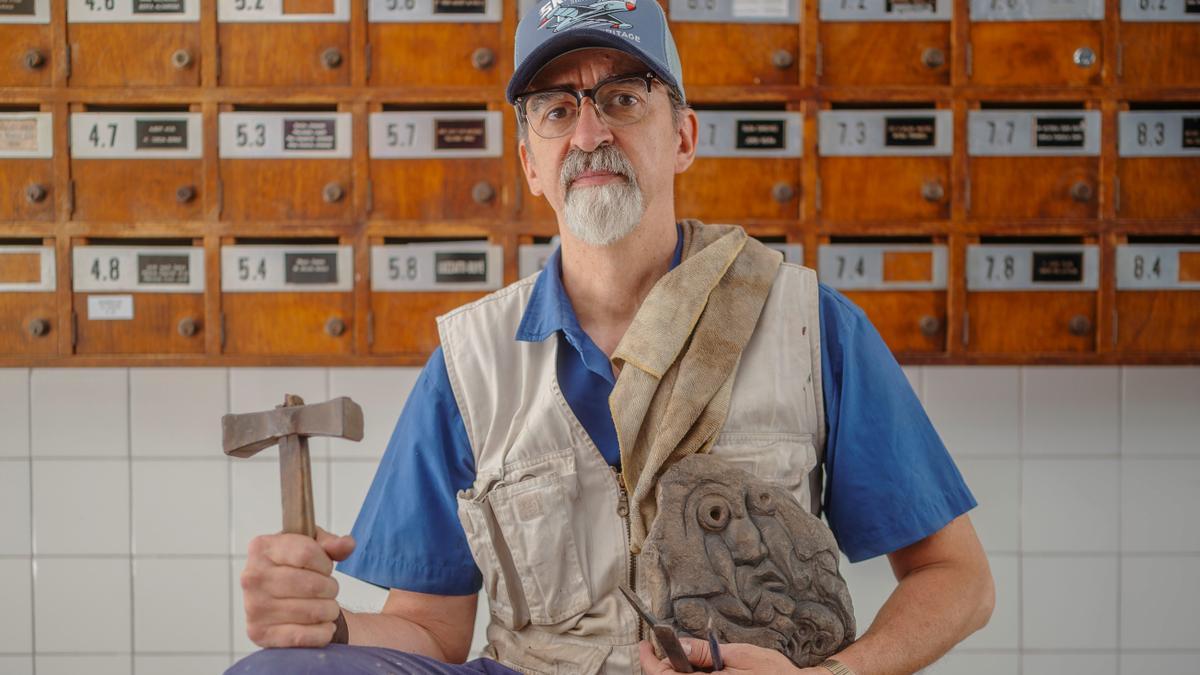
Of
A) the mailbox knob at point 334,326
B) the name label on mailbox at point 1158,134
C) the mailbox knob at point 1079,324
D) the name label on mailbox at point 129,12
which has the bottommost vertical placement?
the mailbox knob at point 1079,324

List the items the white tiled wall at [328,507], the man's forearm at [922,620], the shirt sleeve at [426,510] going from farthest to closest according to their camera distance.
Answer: the white tiled wall at [328,507]
the shirt sleeve at [426,510]
the man's forearm at [922,620]

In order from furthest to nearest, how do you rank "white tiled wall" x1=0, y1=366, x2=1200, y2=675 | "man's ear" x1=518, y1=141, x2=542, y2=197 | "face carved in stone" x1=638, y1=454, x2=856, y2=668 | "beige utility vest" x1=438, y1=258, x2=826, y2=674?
1. "white tiled wall" x1=0, y1=366, x2=1200, y2=675
2. "man's ear" x1=518, y1=141, x2=542, y2=197
3. "beige utility vest" x1=438, y1=258, x2=826, y2=674
4. "face carved in stone" x1=638, y1=454, x2=856, y2=668

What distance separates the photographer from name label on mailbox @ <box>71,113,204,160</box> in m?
2.30

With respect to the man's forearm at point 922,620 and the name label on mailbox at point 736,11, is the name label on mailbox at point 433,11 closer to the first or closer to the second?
the name label on mailbox at point 736,11

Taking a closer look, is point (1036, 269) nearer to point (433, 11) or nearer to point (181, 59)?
point (433, 11)

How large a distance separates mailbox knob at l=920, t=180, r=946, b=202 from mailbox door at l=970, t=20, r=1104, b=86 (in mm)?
243

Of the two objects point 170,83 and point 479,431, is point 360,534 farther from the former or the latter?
point 170,83

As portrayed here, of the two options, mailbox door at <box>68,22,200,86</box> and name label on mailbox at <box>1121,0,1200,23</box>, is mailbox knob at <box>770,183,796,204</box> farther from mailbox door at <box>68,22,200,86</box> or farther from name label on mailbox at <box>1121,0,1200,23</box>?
mailbox door at <box>68,22,200,86</box>

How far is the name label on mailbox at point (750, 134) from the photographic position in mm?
2289

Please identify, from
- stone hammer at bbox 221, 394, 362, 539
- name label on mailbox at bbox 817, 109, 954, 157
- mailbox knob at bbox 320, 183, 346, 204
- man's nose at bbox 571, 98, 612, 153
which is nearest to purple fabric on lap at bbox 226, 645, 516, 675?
stone hammer at bbox 221, 394, 362, 539

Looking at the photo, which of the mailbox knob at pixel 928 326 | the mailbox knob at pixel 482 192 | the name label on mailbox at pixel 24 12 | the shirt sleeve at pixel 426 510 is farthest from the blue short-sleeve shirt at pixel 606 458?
the name label on mailbox at pixel 24 12

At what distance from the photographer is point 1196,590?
2.58 meters

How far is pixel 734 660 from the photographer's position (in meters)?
1.08

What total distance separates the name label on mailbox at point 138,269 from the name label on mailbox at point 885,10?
1505 mm
